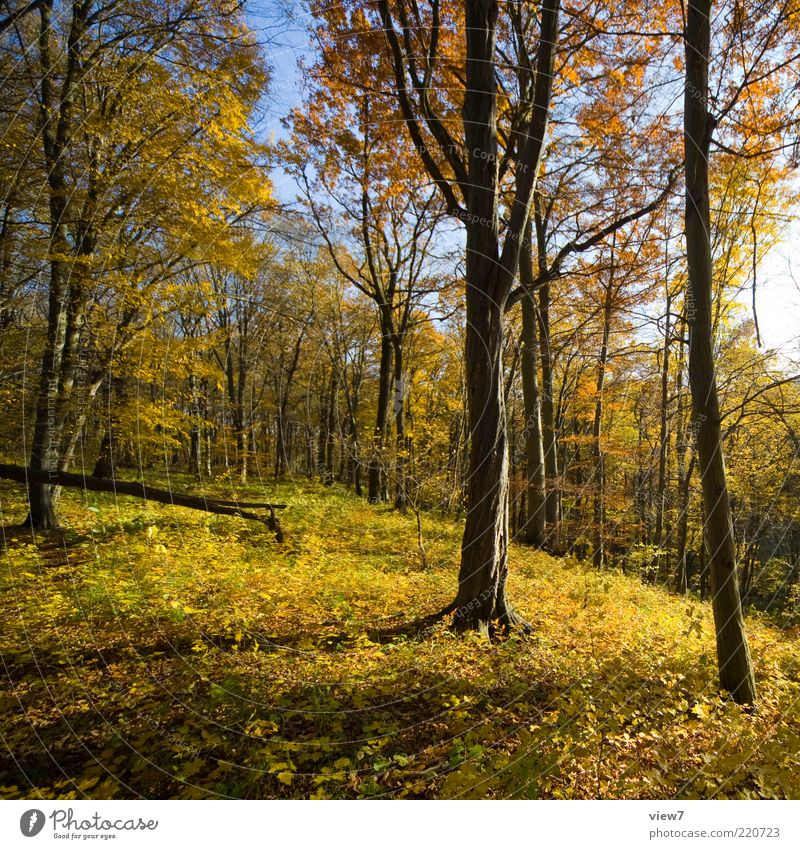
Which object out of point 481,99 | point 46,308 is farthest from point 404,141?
point 46,308

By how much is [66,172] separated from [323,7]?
5065 mm

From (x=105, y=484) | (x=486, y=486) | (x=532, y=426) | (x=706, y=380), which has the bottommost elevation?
(x=105, y=484)

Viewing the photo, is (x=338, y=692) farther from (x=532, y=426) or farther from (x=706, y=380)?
(x=532, y=426)

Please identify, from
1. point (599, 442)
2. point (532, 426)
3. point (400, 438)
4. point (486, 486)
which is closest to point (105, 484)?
point (486, 486)

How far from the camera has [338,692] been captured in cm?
343

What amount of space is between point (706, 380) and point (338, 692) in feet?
14.5

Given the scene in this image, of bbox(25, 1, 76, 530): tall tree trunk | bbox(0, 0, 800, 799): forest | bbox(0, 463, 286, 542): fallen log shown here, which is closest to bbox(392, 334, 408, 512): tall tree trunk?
bbox(0, 0, 800, 799): forest

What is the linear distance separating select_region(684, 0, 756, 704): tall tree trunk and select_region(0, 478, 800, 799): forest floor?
17.5 inches

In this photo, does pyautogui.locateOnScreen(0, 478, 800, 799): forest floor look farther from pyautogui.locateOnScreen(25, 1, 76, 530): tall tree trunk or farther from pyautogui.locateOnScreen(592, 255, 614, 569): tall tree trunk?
pyautogui.locateOnScreen(592, 255, 614, 569): tall tree trunk

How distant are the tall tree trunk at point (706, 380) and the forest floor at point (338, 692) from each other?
1.45ft

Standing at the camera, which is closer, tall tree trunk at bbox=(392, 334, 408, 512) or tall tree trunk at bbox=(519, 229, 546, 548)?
tall tree trunk at bbox=(392, 334, 408, 512)

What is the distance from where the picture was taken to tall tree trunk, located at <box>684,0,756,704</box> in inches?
140

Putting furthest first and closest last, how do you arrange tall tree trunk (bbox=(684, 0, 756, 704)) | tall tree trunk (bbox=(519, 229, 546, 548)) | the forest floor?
tall tree trunk (bbox=(519, 229, 546, 548)) < tall tree trunk (bbox=(684, 0, 756, 704)) < the forest floor

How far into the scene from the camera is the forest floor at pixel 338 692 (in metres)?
2.54
